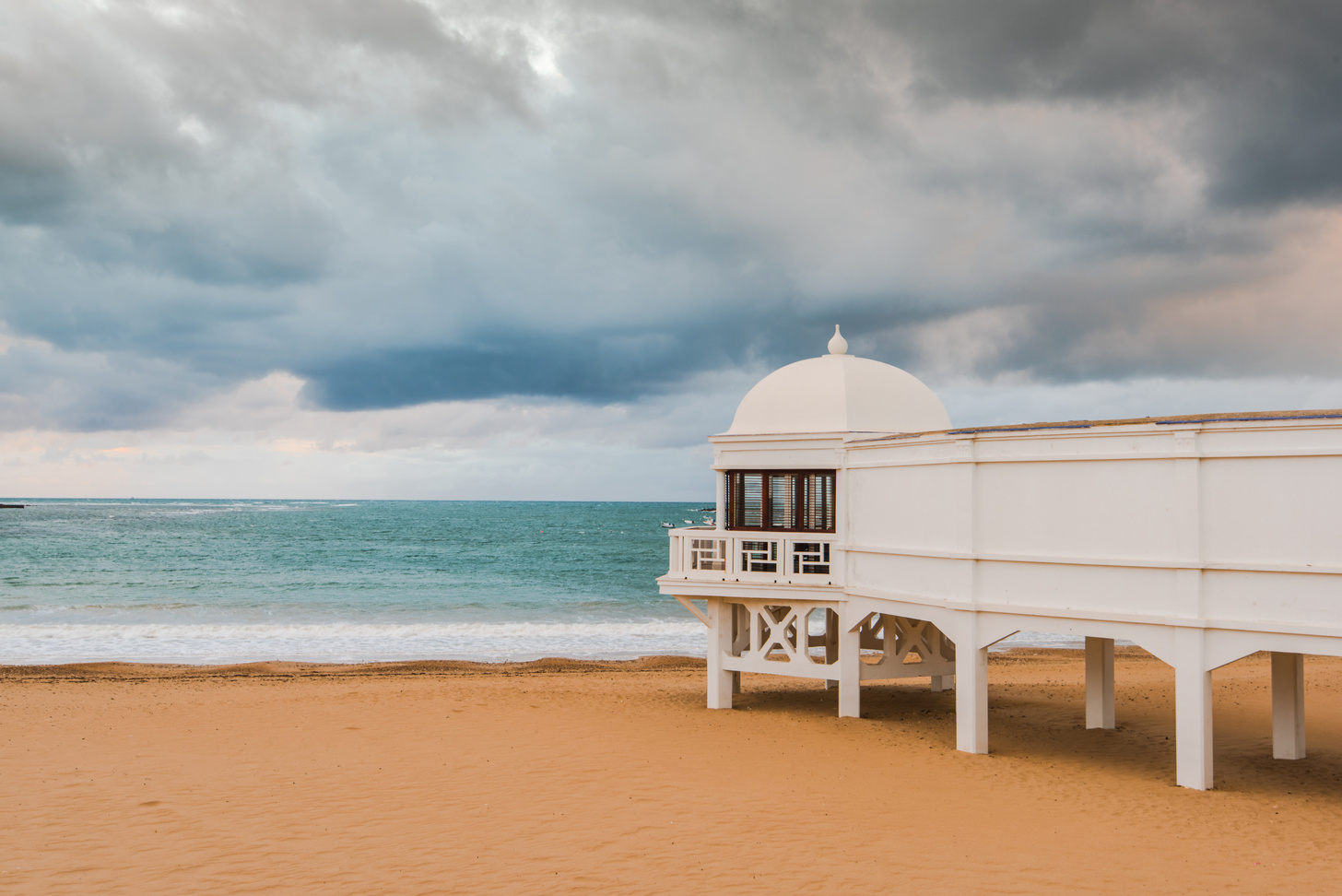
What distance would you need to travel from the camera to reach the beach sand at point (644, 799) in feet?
27.5

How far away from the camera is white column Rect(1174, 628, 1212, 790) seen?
32.3ft

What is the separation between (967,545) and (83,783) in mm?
11907

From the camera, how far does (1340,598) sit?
9.03 metres

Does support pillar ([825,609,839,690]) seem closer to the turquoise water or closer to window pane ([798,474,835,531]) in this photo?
window pane ([798,474,835,531])

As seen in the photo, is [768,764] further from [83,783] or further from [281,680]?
[281,680]

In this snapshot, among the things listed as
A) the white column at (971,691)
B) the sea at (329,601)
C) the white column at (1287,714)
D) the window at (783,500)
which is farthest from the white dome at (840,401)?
the sea at (329,601)

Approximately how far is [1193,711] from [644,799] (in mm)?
6458

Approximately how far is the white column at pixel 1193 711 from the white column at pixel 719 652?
23.4 feet

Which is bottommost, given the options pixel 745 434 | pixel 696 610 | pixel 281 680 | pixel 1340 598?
pixel 281 680

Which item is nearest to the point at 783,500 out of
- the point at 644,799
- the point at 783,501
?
the point at 783,501

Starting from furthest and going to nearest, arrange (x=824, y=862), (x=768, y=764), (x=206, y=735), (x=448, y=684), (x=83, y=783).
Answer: (x=448, y=684), (x=206, y=735), (x=768, y=764), (x=83, y=783), (x=824, y=862)

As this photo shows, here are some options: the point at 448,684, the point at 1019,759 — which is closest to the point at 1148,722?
A: the point at 1019,759

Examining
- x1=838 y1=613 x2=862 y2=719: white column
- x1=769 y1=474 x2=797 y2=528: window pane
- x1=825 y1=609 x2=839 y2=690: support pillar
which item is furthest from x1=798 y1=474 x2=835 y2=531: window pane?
x1=825 y1=609 x2=839 y2=690: support pillar

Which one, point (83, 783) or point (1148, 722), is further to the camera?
point (1148, 722)
